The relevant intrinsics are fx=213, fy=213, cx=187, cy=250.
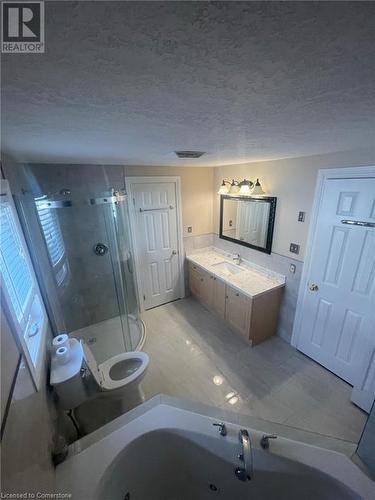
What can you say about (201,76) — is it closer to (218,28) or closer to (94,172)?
(218,28)

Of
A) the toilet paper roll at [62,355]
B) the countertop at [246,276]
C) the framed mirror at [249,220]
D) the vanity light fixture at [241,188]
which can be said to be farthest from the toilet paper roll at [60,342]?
the vanity light fixture at [241,188]

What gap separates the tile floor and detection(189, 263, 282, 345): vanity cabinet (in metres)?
0.15

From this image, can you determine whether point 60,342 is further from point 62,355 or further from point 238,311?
point 238,311

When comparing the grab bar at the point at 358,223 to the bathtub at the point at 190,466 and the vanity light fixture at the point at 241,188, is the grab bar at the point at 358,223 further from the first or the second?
the bathtub at the point at 190,466

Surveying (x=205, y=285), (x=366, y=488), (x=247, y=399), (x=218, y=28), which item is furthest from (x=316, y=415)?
(x=218, y=28)

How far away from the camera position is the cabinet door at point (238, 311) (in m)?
2.52

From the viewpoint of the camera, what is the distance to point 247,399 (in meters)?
2.01

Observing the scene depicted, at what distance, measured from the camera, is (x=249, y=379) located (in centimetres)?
221

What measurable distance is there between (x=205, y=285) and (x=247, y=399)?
1.51 meters

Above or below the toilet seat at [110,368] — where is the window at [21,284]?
above

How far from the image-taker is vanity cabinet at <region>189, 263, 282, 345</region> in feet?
8.14

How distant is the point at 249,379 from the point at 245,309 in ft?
2.34

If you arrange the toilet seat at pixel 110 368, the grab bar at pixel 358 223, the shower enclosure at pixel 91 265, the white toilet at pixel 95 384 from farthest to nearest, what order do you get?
the shower enclosure at pixel 91 265
the grab bar at pixel 358 223
the toilet seat at pixel 110 368
the white toilet at pixel 95 384

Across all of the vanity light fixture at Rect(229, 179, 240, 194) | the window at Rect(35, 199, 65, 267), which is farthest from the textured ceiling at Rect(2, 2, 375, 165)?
Result: the vanity light fixture at Rect(229, 179, 240, 194)
